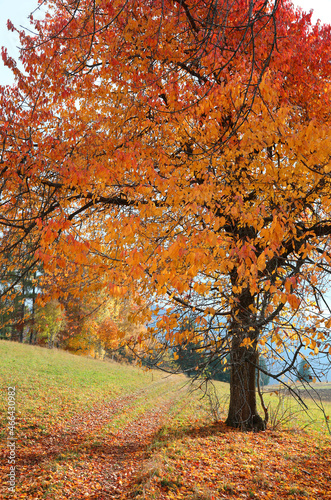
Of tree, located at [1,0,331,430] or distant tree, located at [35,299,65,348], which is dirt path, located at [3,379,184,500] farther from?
distant tree, located at [35,299,65,348]

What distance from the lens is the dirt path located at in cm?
456

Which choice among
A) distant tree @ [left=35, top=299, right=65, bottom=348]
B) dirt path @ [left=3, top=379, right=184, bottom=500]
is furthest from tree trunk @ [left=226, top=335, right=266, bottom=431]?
distant tree @ [left=35, top=299, right=65, bottom=348]

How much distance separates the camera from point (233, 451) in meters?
5.98

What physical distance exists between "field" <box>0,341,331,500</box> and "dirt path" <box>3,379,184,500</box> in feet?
0.05

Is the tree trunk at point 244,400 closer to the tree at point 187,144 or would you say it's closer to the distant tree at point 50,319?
the tree at point 187,144

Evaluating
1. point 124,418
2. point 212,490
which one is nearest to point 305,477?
point 212,490

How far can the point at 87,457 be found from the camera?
5836 millimetres

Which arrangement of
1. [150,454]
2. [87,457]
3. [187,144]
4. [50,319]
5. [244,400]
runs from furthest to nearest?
[50,319] → [244,400] → [187,144] → [150,454] → [87,457]

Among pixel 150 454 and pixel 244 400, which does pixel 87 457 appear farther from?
pixel 244 400

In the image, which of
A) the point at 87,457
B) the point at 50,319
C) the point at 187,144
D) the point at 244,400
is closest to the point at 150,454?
the point at 87,457

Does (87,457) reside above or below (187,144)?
below

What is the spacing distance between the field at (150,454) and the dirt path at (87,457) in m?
0.02

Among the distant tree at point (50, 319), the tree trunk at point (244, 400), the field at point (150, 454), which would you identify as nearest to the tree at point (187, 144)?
the tree trunk at point (244, 400)

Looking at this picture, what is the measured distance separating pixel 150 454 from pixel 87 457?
1.18 metres
